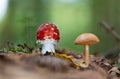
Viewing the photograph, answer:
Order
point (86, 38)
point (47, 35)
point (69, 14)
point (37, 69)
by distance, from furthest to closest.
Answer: point (69, 14)
point (47, 35)
point (86, 38)
point (37, 69)

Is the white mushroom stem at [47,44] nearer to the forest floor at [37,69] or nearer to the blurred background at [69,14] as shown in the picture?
the forest floor at [37,69]

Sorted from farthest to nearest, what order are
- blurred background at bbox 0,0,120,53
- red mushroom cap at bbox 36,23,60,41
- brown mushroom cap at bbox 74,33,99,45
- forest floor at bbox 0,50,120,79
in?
blurred background at bbox 0,0,120,53 → red mushroom cap at bbox 36,23,60,41 → brown mushroom cap at bbox 74,33,99,45 → forest floor at bbox 0,50,120,79

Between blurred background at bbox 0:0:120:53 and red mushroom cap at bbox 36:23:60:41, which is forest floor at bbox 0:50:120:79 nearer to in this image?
red mushroom cap at bbox 36:23:60:41

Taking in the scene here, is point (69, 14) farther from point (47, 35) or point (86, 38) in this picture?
point (86, 38)

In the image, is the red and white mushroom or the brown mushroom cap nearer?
the brown mushroom cap

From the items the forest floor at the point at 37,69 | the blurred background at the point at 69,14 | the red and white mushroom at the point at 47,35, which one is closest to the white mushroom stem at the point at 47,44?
the red and white mushroom at the point at 47,35

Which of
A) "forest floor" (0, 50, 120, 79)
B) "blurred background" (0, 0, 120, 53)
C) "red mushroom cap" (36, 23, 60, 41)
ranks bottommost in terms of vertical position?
"forest floor" (0, 50, 120, 79)

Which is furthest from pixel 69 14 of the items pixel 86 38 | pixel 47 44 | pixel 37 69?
pixel 37 69

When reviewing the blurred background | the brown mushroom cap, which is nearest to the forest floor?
the brown mushroom cap

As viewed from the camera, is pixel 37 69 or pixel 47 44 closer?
pixel 37 69

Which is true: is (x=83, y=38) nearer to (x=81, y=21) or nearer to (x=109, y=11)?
(x=109, y=11)

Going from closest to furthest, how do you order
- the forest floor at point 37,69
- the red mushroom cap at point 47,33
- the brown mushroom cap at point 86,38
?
the forest floor at point 37,69, the brown mushroom cap at point 86,38, the red mushroom cap at point 47,33

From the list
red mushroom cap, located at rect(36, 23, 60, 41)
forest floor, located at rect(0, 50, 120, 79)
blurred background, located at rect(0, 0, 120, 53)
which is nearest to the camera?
forest floor, located at rect(0, 50, 120, 79)

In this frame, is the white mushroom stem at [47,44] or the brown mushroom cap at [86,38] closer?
the brown mushroom cap at [86,38]
